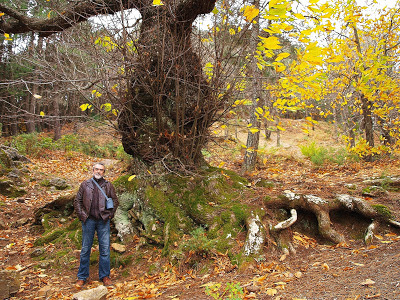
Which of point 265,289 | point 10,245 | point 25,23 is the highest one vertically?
point 25,23

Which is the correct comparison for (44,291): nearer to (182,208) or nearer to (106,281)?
(106,281)

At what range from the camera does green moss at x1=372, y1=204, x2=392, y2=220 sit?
3.98 meters

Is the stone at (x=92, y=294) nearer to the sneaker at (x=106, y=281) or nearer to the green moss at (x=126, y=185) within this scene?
the sneaker at (x=106, y=281)

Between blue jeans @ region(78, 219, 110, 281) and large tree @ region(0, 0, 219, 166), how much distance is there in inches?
57.6

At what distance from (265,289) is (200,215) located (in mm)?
1833

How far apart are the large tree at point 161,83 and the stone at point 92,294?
7.31ft

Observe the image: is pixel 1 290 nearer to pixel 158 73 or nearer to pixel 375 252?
pixel 158 73

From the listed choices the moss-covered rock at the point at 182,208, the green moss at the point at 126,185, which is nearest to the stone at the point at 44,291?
the moss-covered rock at the point at 182,208

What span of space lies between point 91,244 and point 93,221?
368mm

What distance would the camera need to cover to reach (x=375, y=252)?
3.38 meters

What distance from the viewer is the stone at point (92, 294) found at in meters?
3.25

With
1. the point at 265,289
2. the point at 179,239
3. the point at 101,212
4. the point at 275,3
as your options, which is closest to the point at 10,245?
the point at 101,212

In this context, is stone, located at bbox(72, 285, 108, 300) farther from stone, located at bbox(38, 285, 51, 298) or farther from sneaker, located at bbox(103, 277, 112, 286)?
stone, located at bbox(38, 285, 51, 298)

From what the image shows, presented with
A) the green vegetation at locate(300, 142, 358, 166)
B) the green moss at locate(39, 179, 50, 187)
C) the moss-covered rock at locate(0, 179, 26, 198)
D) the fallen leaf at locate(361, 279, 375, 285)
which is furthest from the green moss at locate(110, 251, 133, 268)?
the green vegetation at locate(300, 142, 358, 166)
